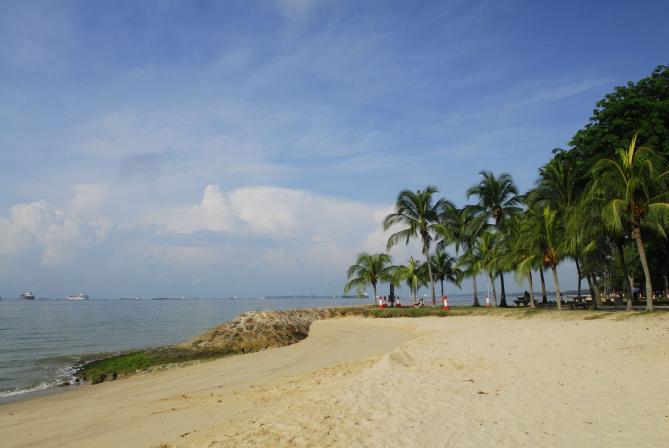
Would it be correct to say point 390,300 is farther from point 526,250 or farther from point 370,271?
point 526,250

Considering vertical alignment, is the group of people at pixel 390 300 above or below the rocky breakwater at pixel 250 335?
above

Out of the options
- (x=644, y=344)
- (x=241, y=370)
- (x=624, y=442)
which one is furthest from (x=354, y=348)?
(x=624, y=442)

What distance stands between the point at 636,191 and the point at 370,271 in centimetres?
2651

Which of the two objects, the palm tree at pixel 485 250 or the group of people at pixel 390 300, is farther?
the group of people at pixel 390 300

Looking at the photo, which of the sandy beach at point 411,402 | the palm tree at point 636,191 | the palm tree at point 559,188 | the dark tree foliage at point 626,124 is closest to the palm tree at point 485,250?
the palm tree at point 559,188

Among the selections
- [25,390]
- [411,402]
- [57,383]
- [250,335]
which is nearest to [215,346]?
[250,335]

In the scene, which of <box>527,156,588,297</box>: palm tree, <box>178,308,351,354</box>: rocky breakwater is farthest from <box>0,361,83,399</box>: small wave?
<box>527,156,588,297</box>: palm tree

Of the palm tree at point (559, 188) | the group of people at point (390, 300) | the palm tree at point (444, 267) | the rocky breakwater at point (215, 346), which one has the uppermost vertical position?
the palm tree at point (559, 188)

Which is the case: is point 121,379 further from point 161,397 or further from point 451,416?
point 451,416

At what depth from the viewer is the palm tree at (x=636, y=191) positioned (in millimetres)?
17188

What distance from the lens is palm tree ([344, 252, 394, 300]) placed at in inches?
1644

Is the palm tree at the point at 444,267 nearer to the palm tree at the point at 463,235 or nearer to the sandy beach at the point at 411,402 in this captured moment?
the palm tree at the point at 463,235

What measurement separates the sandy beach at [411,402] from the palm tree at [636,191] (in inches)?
165

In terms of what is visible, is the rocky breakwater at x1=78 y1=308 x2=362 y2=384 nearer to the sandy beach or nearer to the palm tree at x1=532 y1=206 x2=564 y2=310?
the sandy beach
